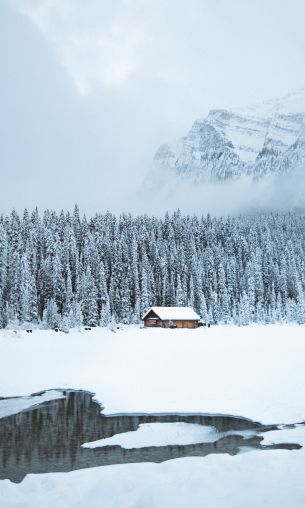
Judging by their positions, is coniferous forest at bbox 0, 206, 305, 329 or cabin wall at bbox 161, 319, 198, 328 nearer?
cabin wall at bbox 161, 319, 198, 328

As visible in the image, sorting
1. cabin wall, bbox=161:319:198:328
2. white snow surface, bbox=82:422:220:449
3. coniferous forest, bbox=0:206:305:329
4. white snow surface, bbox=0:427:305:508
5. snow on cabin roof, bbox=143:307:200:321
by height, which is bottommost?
white snow surface, bbox=82:422:220:449

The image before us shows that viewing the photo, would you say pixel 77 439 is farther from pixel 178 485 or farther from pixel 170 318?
pixel 170 318

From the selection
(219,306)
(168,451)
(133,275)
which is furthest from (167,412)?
(219,306)

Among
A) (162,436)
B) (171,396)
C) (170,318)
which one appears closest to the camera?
(162,436)

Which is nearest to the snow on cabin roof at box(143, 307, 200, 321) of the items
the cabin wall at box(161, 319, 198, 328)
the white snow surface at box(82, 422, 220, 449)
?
the cabin wall at box(161, 319, 198, 328)

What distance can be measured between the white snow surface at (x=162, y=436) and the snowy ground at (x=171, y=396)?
2.84 meters

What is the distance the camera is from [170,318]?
8044 centimetres

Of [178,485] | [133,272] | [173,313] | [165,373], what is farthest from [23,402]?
[133,272]

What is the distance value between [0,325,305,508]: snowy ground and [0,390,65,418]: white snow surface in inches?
67.4

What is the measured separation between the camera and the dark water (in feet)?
53.3

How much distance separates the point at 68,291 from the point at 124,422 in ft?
224

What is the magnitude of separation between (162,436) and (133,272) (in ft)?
292

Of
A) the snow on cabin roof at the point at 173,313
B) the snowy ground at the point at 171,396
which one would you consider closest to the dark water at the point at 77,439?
the snowy ground at the point at 171,396

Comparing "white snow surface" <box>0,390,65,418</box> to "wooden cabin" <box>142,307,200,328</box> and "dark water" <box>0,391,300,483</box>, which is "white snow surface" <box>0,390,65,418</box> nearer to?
"dark water" <box>0,391,300,483</box>
